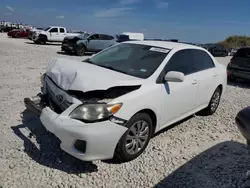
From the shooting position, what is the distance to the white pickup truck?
86.1 feet

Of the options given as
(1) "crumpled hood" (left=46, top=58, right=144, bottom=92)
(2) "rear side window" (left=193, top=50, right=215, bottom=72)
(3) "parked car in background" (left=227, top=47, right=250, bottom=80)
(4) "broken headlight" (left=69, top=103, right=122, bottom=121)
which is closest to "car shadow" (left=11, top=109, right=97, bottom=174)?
(4) "broken headlight" (left=69, top=103, right=122, bottom=121)

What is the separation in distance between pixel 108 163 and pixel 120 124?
0.66 metres

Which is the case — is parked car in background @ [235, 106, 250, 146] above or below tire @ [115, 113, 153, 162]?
above

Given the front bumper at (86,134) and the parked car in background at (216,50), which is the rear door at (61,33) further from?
the front bumper at (86,134)

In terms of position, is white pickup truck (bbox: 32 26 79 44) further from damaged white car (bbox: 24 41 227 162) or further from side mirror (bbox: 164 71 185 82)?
side mirror (bbox: 164 71 185 82)

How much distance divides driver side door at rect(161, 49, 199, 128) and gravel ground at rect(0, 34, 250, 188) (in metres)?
0.46

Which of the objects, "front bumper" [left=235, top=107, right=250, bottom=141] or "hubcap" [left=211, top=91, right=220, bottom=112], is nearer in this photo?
"front bumper" [left=235, top=107, right=250, bottom=141]

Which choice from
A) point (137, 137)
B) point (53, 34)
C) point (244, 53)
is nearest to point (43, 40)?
point (53, 34)

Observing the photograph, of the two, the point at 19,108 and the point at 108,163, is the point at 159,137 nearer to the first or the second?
the point at 108,163

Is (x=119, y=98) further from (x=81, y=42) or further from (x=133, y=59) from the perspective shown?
(x=81, y=42)

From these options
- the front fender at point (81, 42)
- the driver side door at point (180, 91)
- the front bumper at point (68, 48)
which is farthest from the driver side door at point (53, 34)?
the driver side door at point (180, 91)

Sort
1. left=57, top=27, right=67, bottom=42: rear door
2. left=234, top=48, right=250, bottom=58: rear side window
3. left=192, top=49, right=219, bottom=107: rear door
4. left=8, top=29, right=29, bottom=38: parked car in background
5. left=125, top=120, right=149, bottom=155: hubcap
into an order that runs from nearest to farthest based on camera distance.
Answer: left=125, top=120, right=149, bottom=155: hubcap, left=192, top=49, right=219, bottom=107: rear door, left=234, top=48, right=250, bottom=58: rear side window, left=57, top=27, right=67, bottom=42: rear door, left=8, top=29, right=29, bottom=38: parked car in background

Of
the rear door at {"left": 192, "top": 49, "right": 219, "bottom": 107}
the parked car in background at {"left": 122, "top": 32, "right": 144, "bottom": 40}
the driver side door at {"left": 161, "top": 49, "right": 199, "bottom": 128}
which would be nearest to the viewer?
the driver side door at {"left": 161, "top": 49, "right": 199, "bottom": 128}

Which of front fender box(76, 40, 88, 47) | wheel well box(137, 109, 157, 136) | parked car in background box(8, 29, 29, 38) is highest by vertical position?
parked car in background box(8, 29, 29, 38)
